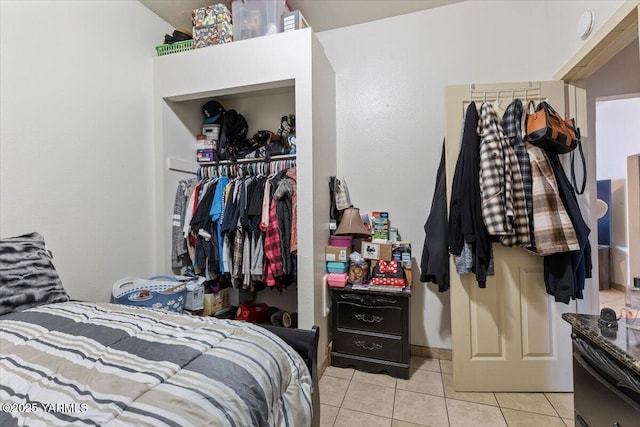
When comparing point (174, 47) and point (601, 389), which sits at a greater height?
point (174, 47)

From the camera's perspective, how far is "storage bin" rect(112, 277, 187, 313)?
1.87 metres

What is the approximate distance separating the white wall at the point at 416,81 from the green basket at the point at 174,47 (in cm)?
112

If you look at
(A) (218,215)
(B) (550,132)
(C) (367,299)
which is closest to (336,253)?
(C) (367,299)

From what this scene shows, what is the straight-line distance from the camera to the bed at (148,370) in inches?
25.4

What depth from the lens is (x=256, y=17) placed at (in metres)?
2.12

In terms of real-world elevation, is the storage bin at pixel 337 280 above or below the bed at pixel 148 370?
below

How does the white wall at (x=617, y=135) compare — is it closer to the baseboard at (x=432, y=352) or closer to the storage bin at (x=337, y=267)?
the baseboard at (x=432, y=352)

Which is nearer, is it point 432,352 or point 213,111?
point 432,352

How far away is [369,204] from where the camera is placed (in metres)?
2.40

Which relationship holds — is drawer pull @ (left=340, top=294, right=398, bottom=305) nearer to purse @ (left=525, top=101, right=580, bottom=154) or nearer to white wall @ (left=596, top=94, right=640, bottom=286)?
purse @ (left=525, top=101, right=580, bottom=154)

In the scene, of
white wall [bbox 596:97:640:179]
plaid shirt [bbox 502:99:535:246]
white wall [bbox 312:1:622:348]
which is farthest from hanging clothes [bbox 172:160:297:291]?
white wall [bbox 596:97:640:179]

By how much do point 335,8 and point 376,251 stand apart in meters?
1.92

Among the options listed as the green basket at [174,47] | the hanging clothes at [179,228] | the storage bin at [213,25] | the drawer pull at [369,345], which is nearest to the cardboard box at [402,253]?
the drawer pull at [369,345]

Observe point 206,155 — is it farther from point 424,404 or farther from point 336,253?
point 424,404
